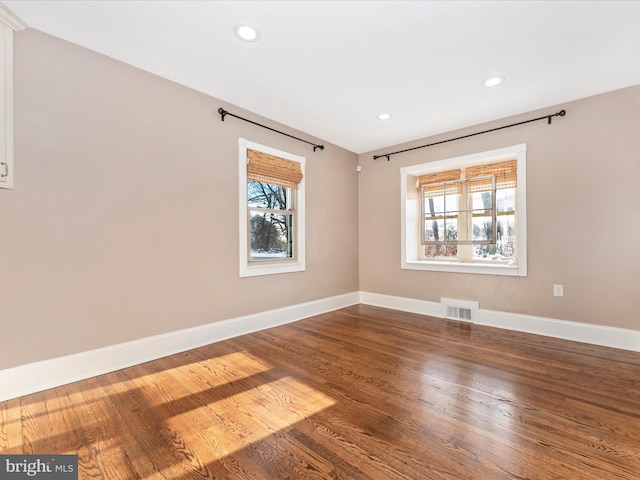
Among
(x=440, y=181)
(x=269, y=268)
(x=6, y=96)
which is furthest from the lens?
(x=440, y=181)

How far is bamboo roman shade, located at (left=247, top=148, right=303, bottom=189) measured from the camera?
347 cm

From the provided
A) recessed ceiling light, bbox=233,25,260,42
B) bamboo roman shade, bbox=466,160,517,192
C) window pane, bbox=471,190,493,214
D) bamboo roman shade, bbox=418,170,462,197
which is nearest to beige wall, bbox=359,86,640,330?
bamboo roman shade, bbox=466,160,517,192

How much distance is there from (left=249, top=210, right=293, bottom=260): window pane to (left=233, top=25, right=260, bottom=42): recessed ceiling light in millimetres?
1808

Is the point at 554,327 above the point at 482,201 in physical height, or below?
below

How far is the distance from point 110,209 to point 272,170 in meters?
1.80

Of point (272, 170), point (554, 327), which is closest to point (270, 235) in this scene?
point (272, 170)

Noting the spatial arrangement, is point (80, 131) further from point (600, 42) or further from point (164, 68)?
point (600, 42)

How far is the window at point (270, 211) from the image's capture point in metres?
3.40

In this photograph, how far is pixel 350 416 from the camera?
1771mm

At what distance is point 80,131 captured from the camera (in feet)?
7.54

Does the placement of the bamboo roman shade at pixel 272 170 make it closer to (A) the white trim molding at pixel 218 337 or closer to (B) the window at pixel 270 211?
(B) the window at pixel 270 211

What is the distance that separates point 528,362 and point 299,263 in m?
2.69

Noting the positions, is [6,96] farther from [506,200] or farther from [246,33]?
[506,200]

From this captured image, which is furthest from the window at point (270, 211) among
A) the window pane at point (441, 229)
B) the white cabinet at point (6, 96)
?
the window pane at point (441, 229)
